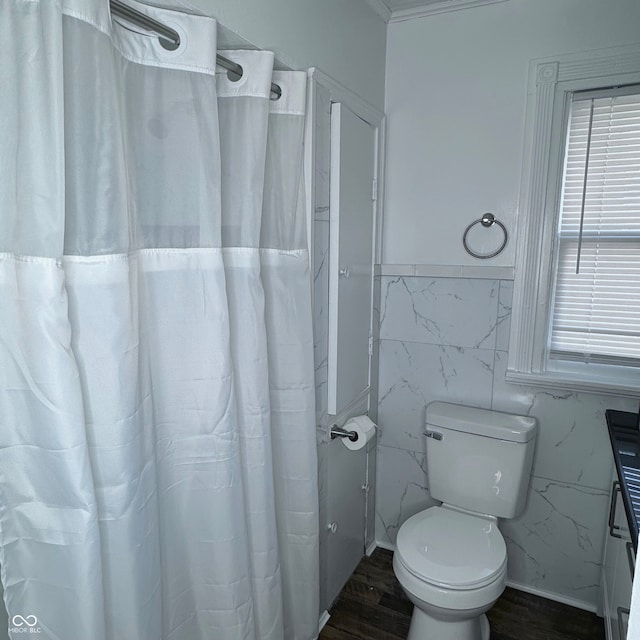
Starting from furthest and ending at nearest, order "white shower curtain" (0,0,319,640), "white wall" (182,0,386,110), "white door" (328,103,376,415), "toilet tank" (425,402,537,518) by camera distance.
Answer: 1. "toilet tank" (425,402,537,518)
2. "white door" (328,103,376,415)
3. "white wall" (182,0,386,110)
4. "white shower curtain" (0,0,319,640)

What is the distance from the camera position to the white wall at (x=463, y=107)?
1857 millimetres

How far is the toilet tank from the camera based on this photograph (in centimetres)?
192

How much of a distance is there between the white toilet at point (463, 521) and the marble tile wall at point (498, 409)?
5.4 inches

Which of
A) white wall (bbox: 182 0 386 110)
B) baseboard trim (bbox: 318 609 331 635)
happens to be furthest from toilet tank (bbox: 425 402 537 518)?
white wall (bbox: 182 0 386 110)

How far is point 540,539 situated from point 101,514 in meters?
1.92

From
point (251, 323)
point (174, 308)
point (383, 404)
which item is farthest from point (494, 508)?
point (174, 308)

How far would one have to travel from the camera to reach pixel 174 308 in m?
1.12

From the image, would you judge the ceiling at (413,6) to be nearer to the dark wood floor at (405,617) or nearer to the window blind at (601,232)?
the window blind at (601,232)

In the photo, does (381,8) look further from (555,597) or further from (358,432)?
(555,597)

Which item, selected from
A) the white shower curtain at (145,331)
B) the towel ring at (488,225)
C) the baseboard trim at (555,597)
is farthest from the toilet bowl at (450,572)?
the towel ring at (488,225)

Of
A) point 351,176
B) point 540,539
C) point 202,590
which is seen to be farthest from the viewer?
point 540,539

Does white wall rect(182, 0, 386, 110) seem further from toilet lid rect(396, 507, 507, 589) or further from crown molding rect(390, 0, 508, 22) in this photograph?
toilet lid rect(396, 507, 507, 589)

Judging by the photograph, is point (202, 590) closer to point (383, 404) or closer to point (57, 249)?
point (57, 249)

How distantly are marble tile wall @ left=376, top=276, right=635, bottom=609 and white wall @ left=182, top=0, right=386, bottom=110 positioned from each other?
0.90 metres
